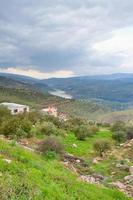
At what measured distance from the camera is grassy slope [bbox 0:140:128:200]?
10.0 metres

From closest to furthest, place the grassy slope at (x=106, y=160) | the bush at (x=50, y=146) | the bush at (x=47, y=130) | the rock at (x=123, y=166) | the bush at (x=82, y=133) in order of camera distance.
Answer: the grassy slope at (x=106, y=160), the bush at (x=50, y=146), the rock at (x=123, y=166), the bush at (x=47, y=130), the bush at (x=82, y=133)

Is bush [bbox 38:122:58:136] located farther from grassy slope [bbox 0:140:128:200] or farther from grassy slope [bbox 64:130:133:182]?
grassy slope [bbox 0:140:128:200]

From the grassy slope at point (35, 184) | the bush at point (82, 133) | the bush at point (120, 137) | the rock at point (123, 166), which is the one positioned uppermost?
the grassy slope at point (35, 184)

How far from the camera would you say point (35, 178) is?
1177 centimetres

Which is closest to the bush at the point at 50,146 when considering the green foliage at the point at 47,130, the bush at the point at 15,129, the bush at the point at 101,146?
the bush at the point at 15,129

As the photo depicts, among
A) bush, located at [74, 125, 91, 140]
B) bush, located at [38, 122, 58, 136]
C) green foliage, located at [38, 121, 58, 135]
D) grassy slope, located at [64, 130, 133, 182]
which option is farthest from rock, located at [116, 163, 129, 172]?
bush, located at [74, 125, 91, 140]

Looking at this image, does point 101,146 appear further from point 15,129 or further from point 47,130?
point 47,130

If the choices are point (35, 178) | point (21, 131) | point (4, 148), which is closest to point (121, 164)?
point (21, 131)

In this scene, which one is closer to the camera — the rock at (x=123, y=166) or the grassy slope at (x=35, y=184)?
the grassy slope at (x=35, y=184)

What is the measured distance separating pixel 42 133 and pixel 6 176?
31.9 meters

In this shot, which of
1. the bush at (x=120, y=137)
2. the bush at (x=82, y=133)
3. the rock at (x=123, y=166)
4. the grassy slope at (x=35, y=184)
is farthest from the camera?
the bush at (x=120, y=137)

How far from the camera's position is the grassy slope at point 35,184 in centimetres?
1005

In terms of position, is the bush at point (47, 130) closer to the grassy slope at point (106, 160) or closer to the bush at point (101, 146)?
the grassy slope at point (106, 160)

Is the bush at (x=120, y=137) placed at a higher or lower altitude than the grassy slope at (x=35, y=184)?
lower
